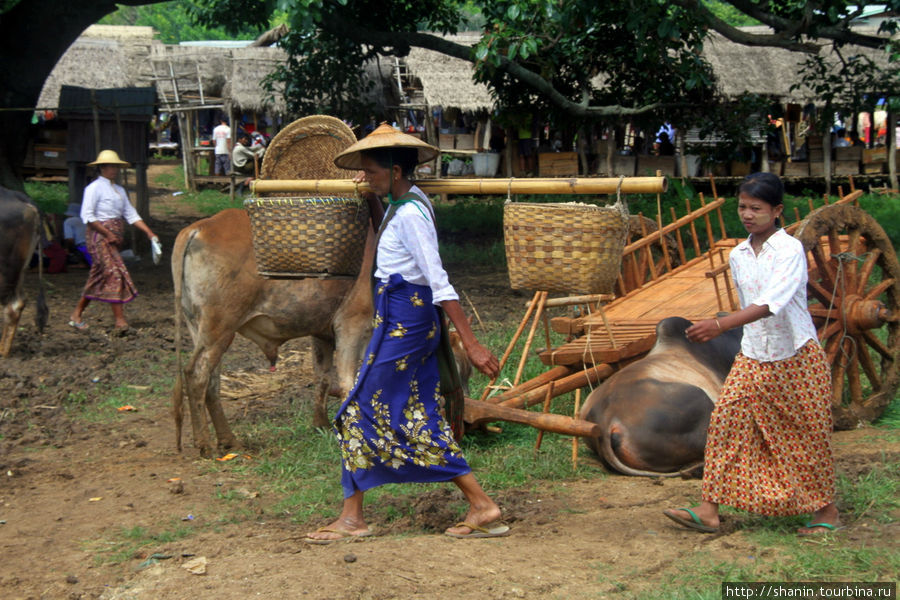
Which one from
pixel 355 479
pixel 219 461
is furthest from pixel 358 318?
pixel 355 479

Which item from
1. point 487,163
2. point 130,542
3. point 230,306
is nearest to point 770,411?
point 130,542

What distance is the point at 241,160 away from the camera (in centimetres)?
1925

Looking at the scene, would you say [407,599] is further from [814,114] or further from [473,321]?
[814,114]

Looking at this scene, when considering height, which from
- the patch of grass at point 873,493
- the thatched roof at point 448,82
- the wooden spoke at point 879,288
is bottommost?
the patch of grass at point 873,493

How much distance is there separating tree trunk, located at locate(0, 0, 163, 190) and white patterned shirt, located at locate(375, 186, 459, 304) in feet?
31.5

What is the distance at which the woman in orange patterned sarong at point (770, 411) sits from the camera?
3.98 metres

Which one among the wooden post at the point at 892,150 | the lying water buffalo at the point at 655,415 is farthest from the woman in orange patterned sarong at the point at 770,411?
the wooden post at the point at 892,150

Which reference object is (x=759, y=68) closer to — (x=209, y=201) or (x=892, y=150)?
(x=892, y=150)

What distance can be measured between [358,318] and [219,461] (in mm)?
1255

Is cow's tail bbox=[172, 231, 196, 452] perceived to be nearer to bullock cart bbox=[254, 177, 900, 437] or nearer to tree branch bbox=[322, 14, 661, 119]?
bullock cart bbox=[254, 177, 900, 437]

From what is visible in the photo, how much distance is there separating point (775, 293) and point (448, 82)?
58.2 ft

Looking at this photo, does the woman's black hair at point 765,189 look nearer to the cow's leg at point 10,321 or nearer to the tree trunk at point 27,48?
the cow's leg at point 10,321

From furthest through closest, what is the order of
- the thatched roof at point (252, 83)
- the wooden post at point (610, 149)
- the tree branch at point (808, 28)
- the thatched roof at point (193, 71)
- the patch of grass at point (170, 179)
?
the thatched roof at point (193, 71) < the patch of grass at point (170, 179) < the thatched roof at point (252, 83) < the wooden post at point (610, 149) < the tree branch at point (808, 28)

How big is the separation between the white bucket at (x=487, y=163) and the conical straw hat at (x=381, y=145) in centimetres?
1850
